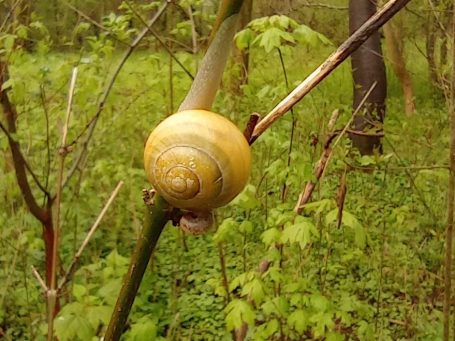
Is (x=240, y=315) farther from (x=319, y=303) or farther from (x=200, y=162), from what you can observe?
(x=200, y=162)

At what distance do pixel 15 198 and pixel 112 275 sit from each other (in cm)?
112

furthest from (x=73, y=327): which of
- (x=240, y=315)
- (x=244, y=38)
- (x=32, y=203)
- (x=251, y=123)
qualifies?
(x=251, y=123)

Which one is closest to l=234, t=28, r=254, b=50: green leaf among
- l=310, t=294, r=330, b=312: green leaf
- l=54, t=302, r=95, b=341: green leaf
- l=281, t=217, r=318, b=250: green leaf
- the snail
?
l=281, t=217, r=318, b=250: green leaf

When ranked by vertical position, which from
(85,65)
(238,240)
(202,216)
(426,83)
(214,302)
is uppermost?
(202,216)

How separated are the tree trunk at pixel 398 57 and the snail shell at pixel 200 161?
22.5 feet

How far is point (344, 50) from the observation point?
1.74ft

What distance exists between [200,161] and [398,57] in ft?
24.6

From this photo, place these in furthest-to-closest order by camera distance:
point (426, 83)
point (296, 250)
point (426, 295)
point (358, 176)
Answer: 1. point (426, 83)
2. point (358, 176)
3. point (426, 295)
4. point (296, 250)

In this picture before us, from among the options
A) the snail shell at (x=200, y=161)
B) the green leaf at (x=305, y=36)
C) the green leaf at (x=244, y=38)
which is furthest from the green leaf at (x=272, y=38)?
the snail shell at (x=200, y=161)

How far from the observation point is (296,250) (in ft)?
9.53

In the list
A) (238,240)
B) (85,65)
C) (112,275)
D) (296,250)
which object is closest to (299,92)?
(112,275)

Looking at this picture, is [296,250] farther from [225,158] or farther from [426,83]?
[426,83]

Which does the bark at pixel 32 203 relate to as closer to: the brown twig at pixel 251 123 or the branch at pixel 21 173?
the branch at pixel 21 173

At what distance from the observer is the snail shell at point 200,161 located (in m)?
0.54
